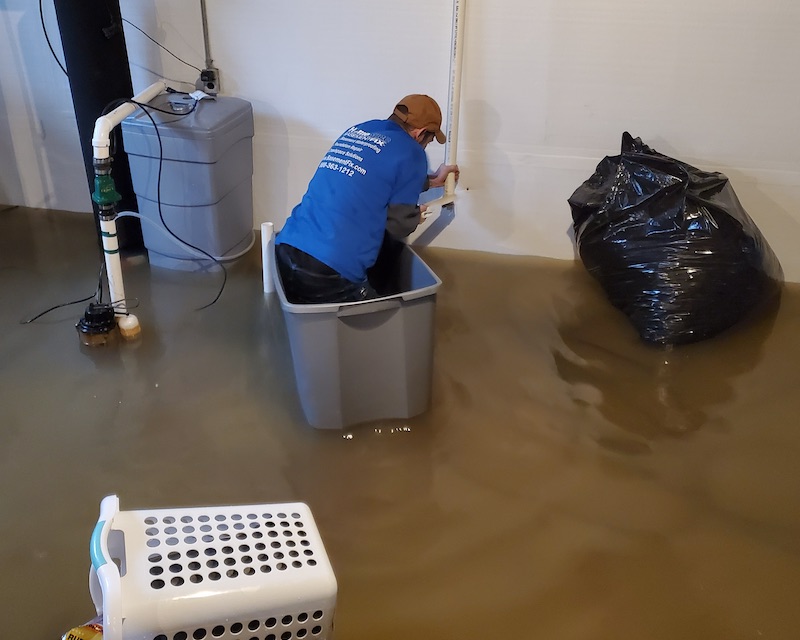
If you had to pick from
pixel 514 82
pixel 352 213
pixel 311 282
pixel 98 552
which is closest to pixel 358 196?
pixel 352 213

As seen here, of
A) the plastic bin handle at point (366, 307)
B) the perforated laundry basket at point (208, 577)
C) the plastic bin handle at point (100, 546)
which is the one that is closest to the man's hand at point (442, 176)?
the plastic bin handle at point (366, 307)

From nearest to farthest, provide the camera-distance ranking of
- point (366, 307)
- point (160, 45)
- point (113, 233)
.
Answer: point (366, 307) → point (113, 233) → point (160, 45)

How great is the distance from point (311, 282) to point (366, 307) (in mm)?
235

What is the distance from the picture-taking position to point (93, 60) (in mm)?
2295

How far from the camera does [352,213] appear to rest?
1780 mm

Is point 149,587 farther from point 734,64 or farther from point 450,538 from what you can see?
point 734,64

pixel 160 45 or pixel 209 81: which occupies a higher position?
pixel 160 45

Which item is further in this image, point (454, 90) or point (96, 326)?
point (454, 90)

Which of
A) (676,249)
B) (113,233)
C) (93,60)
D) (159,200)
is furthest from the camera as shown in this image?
(159,200)

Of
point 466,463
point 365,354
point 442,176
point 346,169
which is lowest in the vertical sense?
point 466,463

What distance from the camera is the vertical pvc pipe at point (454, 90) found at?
7.52 ft

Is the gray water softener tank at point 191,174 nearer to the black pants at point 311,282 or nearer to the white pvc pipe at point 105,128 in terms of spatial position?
the white pvc pipe at point 105,128

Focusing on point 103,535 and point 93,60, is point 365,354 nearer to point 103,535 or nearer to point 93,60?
point 103,535

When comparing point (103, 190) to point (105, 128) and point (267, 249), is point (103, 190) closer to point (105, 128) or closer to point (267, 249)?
point (105, 128)
